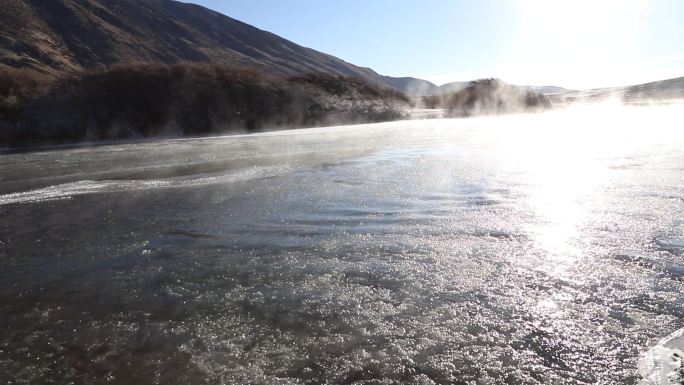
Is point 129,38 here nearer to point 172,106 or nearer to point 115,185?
point 172,106

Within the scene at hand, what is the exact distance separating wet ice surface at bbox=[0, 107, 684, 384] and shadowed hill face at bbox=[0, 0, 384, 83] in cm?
3238

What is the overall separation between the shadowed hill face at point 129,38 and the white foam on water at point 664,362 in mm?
36980

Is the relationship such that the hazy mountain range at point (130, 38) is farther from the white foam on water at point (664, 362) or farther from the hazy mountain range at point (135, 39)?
the white foam on water at point (664, 362)

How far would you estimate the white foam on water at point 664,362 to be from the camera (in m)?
2.38

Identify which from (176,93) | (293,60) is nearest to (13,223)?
(176,93)

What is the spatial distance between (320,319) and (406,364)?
81cm

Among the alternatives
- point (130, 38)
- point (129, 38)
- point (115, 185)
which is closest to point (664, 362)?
point (115, 185)

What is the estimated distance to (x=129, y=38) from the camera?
75.3 metres

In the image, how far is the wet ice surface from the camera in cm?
272

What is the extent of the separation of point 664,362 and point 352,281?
2221mm

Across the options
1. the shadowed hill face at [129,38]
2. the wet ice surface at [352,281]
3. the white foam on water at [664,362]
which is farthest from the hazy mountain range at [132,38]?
the white foam on water at [664,362]

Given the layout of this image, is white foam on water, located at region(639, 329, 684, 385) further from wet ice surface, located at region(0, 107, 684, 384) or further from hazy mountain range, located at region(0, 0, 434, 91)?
hazy mountain range, located at region(0, 0, 434, 91)

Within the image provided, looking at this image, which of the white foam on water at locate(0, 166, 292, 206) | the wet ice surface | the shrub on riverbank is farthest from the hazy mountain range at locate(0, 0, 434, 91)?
the wet ice surface

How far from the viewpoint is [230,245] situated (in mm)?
5020
